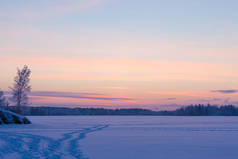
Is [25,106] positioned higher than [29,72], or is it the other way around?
[29,72]

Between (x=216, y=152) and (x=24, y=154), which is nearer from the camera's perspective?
(x=24, y=154)

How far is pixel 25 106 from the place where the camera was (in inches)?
1740

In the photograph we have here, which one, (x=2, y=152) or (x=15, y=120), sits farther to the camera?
(x=15, y=120)

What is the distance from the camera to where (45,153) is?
10.5 metres

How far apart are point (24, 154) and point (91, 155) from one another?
220 cm

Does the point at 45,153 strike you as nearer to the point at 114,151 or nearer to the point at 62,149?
the point at 62,149

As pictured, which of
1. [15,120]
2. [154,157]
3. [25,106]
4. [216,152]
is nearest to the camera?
[154,157]

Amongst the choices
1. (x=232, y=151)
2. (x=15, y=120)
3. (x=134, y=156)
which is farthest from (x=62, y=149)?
(x=15, y=120)

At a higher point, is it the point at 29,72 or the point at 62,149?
the point at 29,72

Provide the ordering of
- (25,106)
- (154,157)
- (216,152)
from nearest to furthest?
(154,157) → (216,152) → (25,106)

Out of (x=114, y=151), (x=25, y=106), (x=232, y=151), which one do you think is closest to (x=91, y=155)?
(x=114, y=151)

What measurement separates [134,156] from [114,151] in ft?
4.43

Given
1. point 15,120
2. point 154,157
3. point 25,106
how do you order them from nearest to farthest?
point 154,157, point 15,120, point 25,106

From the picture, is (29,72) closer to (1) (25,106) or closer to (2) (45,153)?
(1) (25,106)
